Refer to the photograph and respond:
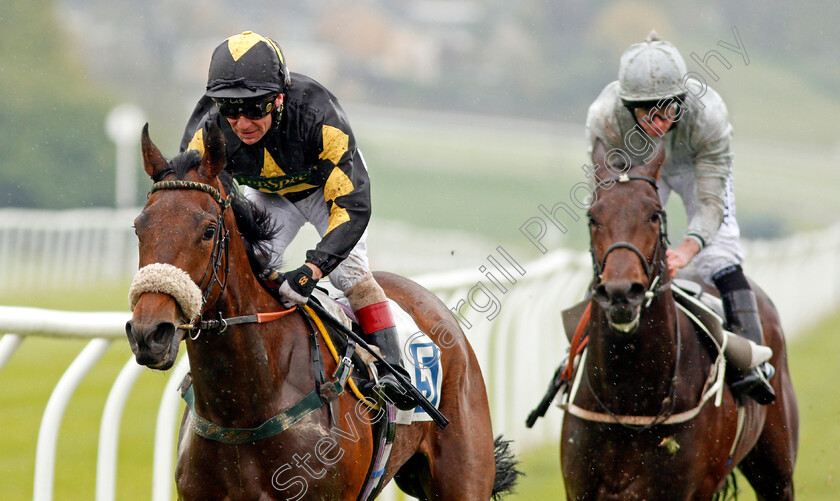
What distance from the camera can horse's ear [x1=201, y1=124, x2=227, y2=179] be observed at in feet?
9.41

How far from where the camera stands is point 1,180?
2783 centimetres

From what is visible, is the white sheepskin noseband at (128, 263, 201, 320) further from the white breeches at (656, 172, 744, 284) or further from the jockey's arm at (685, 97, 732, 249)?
the white breeches at (656, 172, 744, 284)

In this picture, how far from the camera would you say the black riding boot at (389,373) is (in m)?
3.48

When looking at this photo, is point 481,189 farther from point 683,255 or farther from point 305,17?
point 683,255

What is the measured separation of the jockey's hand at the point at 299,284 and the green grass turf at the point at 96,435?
2.40 ft

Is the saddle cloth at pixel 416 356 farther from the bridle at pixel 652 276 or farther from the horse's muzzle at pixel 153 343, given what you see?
the horse's muzzle at pixel 153 343

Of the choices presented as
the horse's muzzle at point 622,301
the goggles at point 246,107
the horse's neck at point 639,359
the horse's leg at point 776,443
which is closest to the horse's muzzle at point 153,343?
the goggles at point 246,107

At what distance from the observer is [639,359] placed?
4051mm

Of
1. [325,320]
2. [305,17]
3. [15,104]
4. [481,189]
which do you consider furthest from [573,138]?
[325,320]

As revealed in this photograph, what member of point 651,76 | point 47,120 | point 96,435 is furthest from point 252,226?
point 47,120

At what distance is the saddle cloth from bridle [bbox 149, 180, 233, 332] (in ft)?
2.44

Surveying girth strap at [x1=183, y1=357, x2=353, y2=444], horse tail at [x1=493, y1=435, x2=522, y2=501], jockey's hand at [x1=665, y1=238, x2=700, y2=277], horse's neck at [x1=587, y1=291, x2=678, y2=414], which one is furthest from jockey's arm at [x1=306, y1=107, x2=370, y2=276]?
horse tail at [x1=493, y1=435, x2=522, y2=501]

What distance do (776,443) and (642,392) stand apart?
4.07 feet

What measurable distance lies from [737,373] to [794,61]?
54292 millimetres
